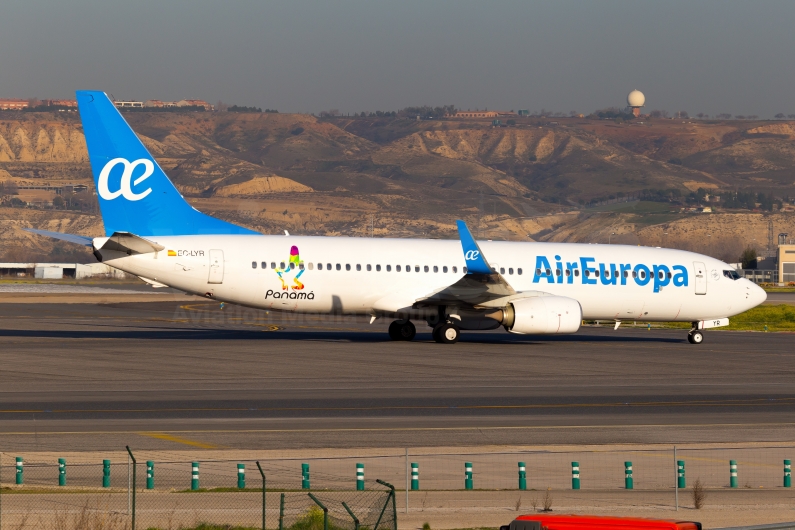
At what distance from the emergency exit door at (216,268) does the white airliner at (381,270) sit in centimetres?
4

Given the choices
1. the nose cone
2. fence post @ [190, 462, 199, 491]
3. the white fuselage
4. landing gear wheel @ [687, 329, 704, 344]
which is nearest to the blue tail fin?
the white fuselage

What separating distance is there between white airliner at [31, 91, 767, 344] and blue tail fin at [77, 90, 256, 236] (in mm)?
35

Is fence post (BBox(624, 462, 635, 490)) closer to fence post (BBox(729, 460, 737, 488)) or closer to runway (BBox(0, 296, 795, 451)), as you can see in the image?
fence post (BBox(729, 460, 737, 488))

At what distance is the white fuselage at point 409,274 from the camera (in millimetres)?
38719

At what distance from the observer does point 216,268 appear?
38.7m

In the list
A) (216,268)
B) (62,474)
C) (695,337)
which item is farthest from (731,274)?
(62,474)

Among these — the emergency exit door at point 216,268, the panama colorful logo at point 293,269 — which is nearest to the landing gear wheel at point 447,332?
the panama colorful logo at point 293,269

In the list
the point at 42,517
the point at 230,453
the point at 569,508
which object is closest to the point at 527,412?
the point at 230,453

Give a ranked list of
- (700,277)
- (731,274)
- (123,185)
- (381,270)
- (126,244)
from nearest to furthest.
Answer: (126,244), (123,185), (381,270), (700,277), (731,274)

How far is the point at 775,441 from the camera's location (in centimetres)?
2106

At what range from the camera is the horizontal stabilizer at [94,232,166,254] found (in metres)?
36.5

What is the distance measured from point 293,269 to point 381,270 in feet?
11.3

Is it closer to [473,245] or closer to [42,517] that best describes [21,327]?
[473,245]

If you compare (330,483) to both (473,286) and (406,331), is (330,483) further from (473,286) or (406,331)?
(406,331)
